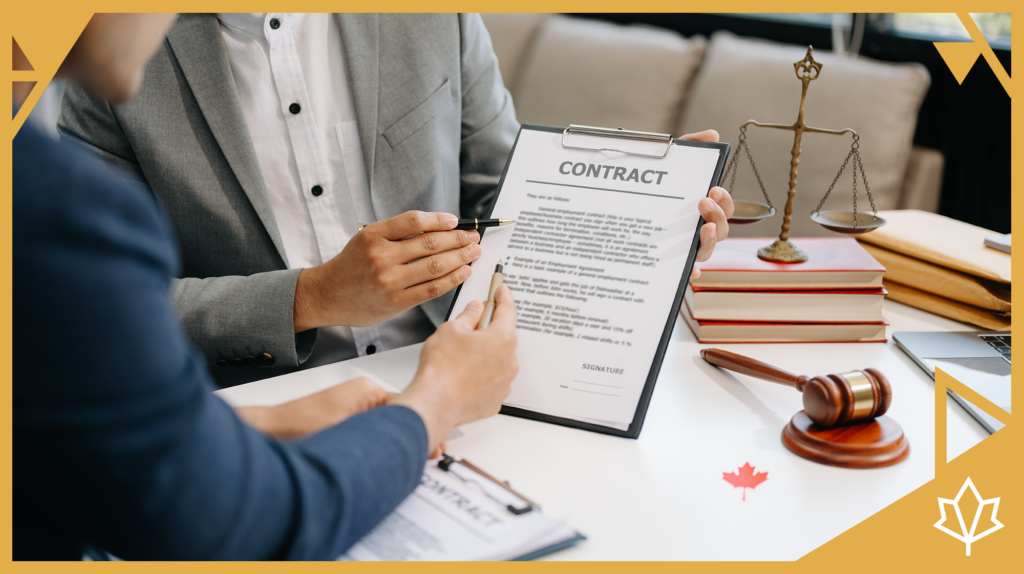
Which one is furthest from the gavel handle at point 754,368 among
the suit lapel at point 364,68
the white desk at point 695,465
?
the suit lapel at point 364,68

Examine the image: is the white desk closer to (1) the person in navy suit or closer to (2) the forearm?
(2) the forearm

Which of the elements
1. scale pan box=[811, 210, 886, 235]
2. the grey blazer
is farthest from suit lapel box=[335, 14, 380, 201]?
scale pan box=[811, 210, 886, 235]

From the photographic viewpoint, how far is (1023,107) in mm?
1202

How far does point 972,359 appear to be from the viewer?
112 centimetres

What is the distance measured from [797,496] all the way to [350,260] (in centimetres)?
66

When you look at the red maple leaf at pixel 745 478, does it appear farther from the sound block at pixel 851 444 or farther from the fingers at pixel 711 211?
the fingers at pixel 711 211

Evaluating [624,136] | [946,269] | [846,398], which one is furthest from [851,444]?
[946,269]

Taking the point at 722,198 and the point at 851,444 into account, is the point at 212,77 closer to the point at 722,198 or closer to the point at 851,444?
the point at 722,198

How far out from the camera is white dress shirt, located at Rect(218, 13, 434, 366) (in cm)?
126

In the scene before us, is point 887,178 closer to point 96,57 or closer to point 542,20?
point 542,20

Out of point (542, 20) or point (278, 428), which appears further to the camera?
point (542, 20)

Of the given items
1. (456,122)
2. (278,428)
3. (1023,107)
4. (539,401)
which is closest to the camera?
(278,428)

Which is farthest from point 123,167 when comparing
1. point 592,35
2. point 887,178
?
point 887,178

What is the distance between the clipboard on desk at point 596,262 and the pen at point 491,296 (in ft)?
0.06
